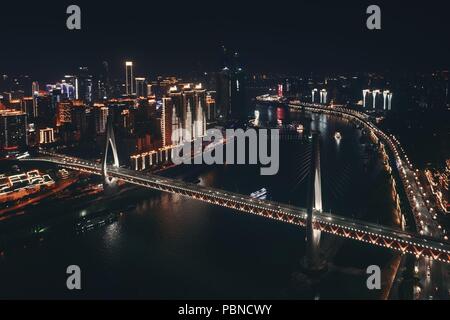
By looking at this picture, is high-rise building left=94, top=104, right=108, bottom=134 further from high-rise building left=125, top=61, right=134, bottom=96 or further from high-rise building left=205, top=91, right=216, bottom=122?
high-rise building left=125, top=61, right=134, bottom=96

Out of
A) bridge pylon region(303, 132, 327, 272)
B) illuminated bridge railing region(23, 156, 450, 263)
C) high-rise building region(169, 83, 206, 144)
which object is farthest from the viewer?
high-rise building region(169, 83, 206, 144)

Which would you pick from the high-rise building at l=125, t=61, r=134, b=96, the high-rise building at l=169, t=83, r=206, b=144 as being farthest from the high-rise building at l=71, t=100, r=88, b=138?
the high-rise building at l=125, t=61, r=134, b=96

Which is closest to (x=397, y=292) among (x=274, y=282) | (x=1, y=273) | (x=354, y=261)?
(x=354, y=261)

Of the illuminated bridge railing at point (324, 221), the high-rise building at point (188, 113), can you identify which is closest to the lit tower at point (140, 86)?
the high-rise building at point (188, 113)

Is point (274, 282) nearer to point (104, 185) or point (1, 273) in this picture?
point (1, 273)

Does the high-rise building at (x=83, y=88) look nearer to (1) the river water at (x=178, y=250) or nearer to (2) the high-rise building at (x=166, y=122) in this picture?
(2) the high-rise building at (x=166, y=122)
